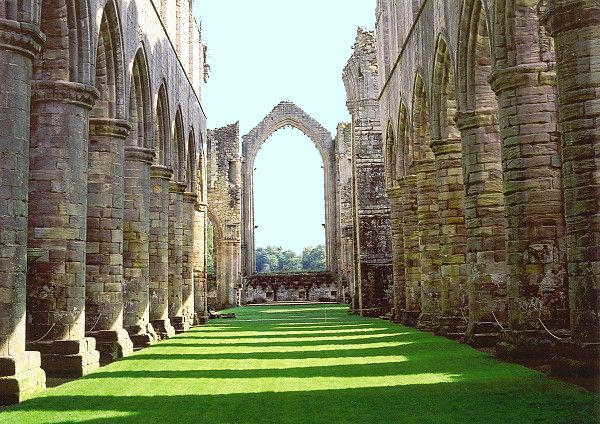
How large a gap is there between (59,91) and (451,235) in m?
6.96

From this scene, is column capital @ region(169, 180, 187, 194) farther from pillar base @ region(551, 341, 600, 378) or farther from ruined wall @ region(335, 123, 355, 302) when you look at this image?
ruined wall @ region(335, 123, 355, 302)

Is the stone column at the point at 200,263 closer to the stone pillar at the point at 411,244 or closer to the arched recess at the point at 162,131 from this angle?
the arched recess at the point at 162,131

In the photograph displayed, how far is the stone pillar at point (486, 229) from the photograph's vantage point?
11195 millimetres

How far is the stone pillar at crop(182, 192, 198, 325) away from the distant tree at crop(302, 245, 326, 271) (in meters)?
73.5

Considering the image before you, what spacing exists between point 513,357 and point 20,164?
221 inches

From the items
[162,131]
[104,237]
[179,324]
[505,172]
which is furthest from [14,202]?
[179,324]

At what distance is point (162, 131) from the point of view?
55.3 feet

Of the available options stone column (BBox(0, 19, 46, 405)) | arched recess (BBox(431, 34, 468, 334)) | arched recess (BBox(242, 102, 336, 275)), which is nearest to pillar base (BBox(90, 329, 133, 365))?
stone column (BBox(0, 19, 46, 405))

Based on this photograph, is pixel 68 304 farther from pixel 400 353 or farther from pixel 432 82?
pixel 432 82

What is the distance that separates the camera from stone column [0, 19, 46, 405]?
23.1ft

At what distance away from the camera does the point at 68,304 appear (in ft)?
30.1

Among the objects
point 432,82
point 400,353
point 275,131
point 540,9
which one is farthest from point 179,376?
point 275,131

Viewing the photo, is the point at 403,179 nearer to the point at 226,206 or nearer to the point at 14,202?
the point at 14,202

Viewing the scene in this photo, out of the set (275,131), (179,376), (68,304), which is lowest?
(179,376)
